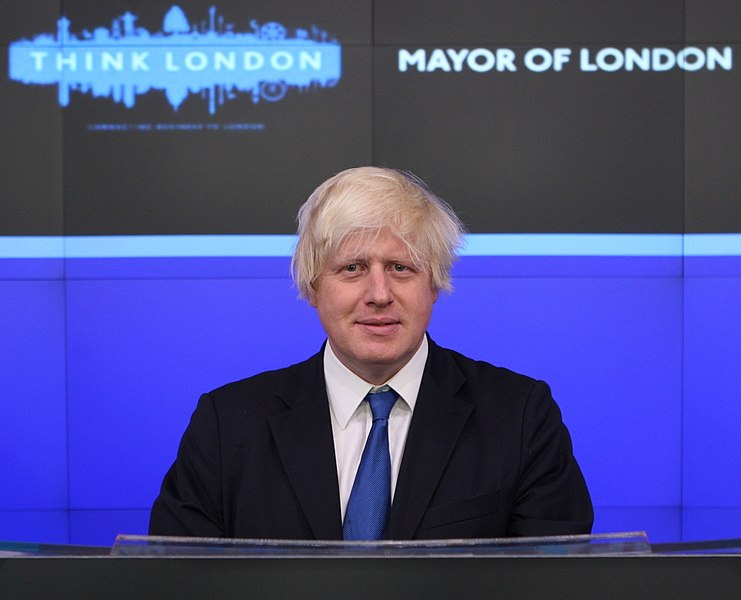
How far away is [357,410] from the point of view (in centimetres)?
168

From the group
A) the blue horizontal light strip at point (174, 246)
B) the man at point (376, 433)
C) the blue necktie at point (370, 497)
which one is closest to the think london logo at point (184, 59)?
the blue horizontal light strip at point (174, 246)

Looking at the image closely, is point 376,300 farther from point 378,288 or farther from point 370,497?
point 370,497

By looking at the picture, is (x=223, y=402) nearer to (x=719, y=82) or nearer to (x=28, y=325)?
(x=28, y=325)

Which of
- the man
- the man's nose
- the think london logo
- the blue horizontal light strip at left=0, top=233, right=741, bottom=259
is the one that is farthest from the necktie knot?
the think london logo

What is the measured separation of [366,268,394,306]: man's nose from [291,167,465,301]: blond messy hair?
0.17ft

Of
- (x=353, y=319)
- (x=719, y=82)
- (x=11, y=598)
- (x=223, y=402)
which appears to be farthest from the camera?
(x=719, y=82)

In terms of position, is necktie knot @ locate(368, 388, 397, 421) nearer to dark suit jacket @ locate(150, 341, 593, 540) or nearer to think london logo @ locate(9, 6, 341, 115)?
dark suit jacket @ locate(150, 341, 593, 540)

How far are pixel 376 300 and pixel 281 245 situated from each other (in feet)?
9.88

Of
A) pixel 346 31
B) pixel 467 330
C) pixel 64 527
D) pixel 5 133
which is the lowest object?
pixel 64 527

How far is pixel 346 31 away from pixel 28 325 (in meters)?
1.98

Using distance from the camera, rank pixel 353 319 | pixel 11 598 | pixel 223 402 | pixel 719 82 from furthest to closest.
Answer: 1. pixel 719 82
2. pixel 223 402
3. pixel 353 319
4. pixel 11 598

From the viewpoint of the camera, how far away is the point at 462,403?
169 cm

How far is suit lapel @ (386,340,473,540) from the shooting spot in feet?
5.09

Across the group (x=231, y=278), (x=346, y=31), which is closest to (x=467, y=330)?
(x=231, y=278)
